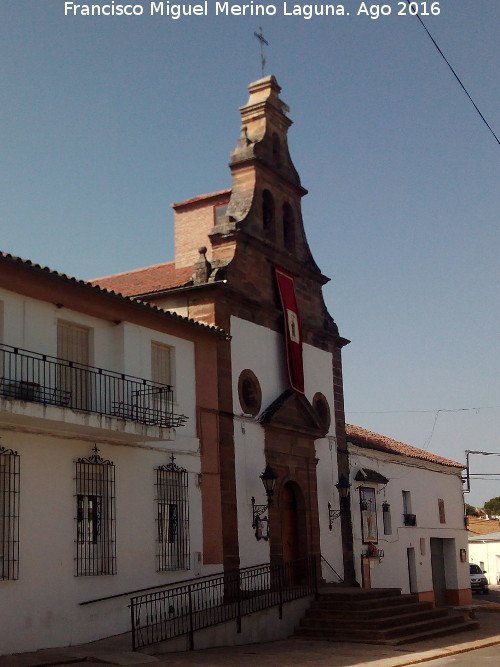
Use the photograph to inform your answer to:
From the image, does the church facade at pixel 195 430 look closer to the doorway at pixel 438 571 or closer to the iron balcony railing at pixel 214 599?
the iron balcony railing at pixel 214 599

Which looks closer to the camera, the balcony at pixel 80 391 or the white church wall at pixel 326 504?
the balcony at pixel 80 391

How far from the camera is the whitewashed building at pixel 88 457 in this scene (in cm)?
1502

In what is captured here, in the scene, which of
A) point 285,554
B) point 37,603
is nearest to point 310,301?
point 285,554

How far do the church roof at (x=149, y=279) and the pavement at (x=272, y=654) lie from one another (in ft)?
27.8

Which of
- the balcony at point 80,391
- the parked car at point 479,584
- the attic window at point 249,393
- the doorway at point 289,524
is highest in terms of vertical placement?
the attic window at point 249,393

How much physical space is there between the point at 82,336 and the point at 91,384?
0.96 m

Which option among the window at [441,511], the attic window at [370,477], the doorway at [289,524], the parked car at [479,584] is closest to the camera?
the doorway at [289,524]

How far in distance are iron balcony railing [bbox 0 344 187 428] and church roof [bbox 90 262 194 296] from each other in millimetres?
4081

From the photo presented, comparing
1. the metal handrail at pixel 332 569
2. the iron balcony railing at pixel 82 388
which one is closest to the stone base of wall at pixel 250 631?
the metal handrail at pixel 332 569

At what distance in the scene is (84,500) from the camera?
652 inches

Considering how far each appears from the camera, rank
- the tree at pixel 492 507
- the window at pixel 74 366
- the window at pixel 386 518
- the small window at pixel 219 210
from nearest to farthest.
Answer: the window at pixel 74 366
the small window at pixel 219 210
the window at pixel 386 518
the tree at pixel 492 507

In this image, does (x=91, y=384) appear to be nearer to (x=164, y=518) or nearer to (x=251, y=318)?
(x=164, y=518)

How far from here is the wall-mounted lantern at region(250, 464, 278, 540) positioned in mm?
21109

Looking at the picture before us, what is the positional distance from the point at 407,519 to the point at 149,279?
12174 millimetres
